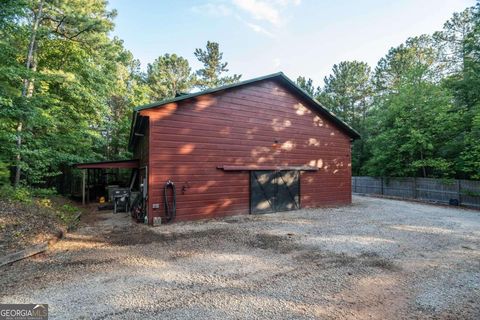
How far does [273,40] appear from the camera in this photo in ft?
45.2

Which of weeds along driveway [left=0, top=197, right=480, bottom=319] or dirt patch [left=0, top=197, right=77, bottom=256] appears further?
dirt patch [left=0, top=197, right=77, bottom=256]

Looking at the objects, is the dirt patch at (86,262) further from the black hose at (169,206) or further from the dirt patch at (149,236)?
the black hose at (169,206)

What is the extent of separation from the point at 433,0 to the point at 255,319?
1151cm

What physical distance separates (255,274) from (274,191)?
6.54m

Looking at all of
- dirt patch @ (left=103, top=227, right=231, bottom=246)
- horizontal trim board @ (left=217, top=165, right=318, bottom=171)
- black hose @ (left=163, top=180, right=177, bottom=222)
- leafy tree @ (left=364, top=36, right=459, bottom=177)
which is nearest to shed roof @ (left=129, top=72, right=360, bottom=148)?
black hose @ (left=163, top=180, right=177, bottom=222)

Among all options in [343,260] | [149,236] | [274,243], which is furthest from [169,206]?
[343,260]

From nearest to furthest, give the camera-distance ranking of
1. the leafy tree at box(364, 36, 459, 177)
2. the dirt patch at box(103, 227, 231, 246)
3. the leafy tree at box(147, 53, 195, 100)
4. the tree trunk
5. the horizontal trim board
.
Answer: the dirt patch at box(103, 227, 231, 246) → the tree trunk → the horizontal trim board → the leafy tree at box(364, 36, 459, 177) → the leafy tree at box(147, 53, 195, 100)

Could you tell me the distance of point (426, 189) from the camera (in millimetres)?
13914

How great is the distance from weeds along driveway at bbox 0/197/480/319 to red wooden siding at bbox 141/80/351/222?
76.6 inches

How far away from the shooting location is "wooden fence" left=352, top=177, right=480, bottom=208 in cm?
1171

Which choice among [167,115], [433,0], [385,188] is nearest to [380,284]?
[167,115]

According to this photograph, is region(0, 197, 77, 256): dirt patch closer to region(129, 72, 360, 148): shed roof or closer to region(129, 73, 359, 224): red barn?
region(129, 73, 359, 224): red barn

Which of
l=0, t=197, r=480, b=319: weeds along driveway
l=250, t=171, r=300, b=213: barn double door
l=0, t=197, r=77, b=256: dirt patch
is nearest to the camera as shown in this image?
l=0, t=197, r=480, b=319: weeds along driveway

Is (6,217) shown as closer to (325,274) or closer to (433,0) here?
(325,274)
